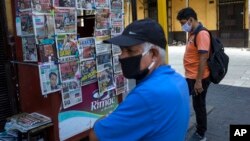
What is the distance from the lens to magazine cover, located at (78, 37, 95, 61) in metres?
3.23

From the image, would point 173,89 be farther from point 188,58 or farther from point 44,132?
point 188,58

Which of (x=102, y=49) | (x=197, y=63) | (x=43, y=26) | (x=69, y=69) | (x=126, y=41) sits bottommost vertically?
(x=197, y=63)

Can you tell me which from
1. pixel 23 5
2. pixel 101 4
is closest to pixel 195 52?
pixel 101 4

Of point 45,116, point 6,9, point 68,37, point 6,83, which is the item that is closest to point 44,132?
point 45,116

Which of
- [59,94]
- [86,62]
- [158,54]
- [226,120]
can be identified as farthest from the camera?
[226,120]

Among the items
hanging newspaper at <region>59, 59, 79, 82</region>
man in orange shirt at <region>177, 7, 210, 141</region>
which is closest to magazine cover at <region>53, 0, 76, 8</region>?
hanging newspaper at <region>59, 59, 79, 82</region>

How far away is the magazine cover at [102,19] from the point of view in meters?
3.45

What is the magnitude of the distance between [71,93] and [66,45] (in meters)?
0.48

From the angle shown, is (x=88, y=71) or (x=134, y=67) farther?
(x=88, y=71)

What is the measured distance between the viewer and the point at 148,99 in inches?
55.8

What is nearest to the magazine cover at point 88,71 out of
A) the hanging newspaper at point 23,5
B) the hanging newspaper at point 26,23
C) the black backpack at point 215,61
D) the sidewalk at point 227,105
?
the hanging newspaper at point 26,23

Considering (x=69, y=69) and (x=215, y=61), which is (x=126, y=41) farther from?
(x=215, y=61)

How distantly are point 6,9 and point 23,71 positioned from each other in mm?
612

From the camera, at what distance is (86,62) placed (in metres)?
3.31
